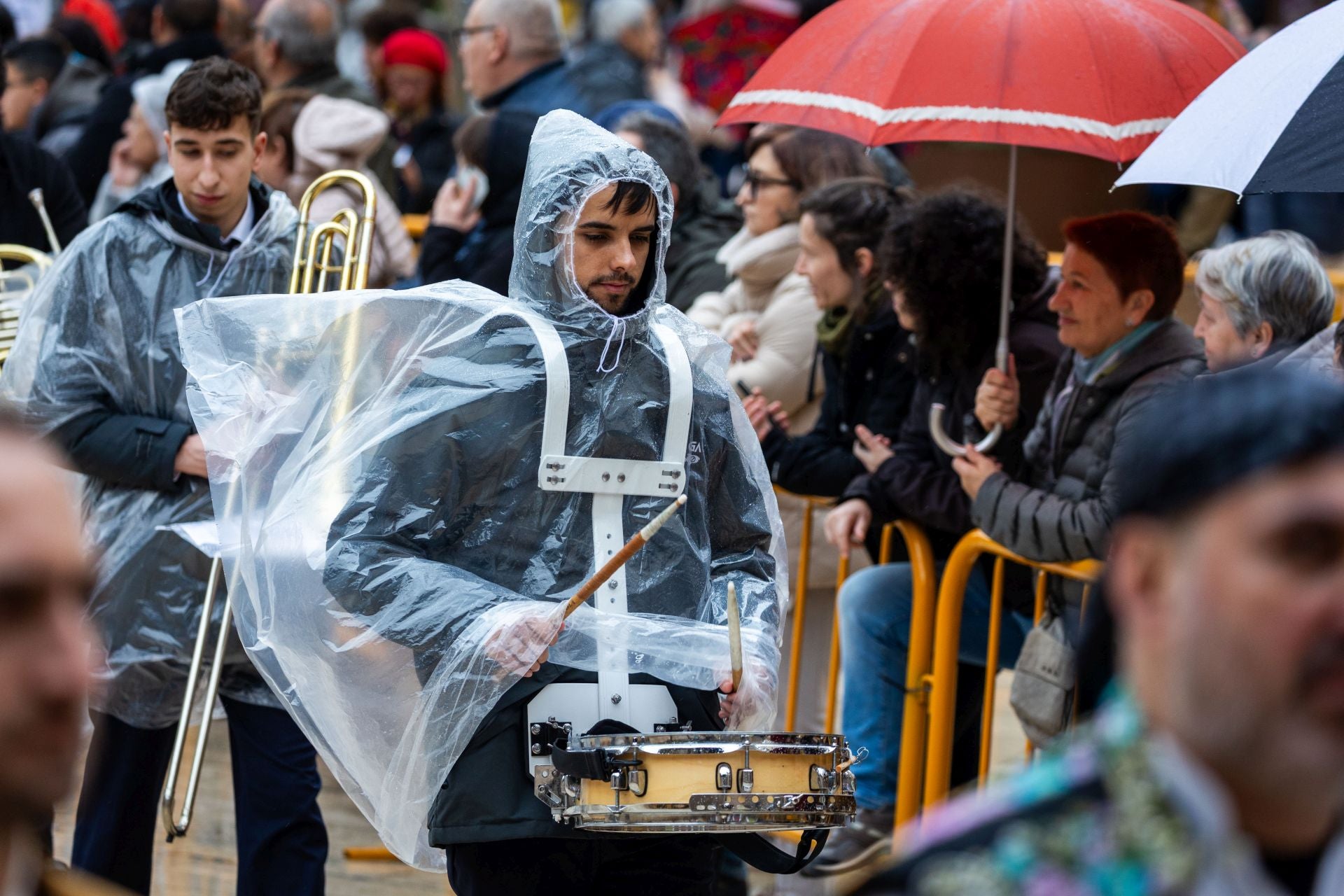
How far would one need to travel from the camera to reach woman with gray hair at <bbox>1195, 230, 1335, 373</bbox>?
4082 mm

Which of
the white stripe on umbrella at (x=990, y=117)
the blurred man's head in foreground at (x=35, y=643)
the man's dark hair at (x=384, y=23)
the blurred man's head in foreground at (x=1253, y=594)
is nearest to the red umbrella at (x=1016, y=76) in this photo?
the white stripe on umbrella at (x=990, y=117)

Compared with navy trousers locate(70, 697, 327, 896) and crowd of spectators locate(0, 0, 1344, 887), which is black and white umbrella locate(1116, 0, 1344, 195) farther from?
navy trousers locate(70, 697, 327, 896)

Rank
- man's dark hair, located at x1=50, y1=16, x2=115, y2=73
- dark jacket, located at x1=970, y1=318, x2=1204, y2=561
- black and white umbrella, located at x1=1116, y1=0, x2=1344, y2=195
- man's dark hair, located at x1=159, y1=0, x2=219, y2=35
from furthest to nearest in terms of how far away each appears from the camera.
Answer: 1. man's dark hair, located at x1=50, y1=16, x2=115, y2=73
2. man's dark hair, located at x1=159, y1=0, x2=219, y2=35
3. dark jacket, located at x1=970, y1=318, x2=1204, y2=561
4. black and white umbrella, located at x1=1116, y1=0, x2=1344, y2=195

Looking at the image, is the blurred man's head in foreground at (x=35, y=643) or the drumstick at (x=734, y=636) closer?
the blurred man's head in foreground at (x=35, y=643)

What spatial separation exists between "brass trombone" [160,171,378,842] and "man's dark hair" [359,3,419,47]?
5.08 meters

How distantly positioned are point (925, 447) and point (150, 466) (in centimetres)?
198

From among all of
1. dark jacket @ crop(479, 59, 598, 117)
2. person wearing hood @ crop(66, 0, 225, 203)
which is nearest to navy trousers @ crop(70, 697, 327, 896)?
dark jacket @ crop(479, 59, 598, 117)

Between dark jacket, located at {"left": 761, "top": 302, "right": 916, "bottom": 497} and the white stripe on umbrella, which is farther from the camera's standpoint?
dark jacket, located at {"left": 761, "top": 302, "right": 916, "bottom": 497}

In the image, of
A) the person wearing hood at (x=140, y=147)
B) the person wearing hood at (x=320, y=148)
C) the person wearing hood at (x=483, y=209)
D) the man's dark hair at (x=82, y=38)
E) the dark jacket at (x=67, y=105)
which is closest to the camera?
the person wearing hood at (x=483, y=209)

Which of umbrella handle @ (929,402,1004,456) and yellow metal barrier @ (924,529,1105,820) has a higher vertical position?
umbrella handle @ (929,402,1004,456)

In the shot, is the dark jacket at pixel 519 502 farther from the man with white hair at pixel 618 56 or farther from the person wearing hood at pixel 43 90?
the person wearing hood at pixel 43 90

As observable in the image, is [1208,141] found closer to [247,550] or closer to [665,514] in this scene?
[665,514]

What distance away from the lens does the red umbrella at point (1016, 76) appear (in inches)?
170

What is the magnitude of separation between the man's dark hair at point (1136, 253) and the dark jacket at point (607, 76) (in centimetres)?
315
